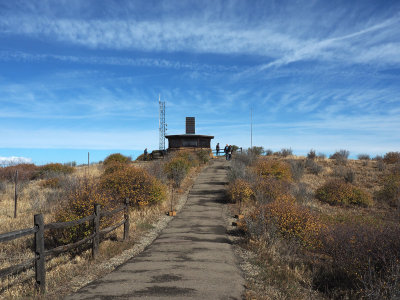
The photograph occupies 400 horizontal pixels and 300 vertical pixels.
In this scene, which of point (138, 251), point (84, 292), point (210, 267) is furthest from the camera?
point (138, 251)

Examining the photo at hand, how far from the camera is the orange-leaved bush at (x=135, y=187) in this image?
607 inches

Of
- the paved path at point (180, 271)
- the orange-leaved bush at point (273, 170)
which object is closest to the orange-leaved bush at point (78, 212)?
the paved path at point (180, 271)

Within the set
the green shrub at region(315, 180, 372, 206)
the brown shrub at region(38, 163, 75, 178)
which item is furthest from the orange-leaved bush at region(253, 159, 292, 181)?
the brown shrub at region(38, 163, 75, 178)

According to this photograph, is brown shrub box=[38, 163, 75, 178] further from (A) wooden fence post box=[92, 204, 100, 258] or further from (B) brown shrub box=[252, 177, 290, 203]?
(A) wooden fence post box=[92, 204, 100, 258]

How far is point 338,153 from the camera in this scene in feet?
128

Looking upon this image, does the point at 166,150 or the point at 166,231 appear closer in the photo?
the point at 166,231

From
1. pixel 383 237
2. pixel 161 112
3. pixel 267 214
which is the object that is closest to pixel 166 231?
pixel 267 214

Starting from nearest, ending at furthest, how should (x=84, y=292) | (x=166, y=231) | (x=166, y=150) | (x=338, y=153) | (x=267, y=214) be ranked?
(x=84, y=292), (x=267, y=214), (x=166, y=231), (x=338, y=153), (x=166, y=150)

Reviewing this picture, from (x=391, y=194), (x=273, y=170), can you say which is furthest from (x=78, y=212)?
(x=391, y=194)

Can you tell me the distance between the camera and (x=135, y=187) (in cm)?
1575

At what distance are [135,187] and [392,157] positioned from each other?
35.5 m

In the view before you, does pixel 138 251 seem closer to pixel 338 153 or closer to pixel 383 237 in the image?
pixel 383 237

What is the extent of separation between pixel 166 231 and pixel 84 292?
6.07 metres

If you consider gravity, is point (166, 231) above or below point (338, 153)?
below
